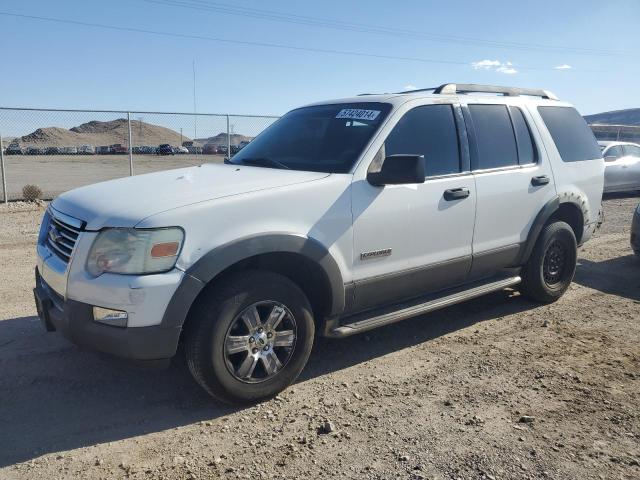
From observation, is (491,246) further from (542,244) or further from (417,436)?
(417,436)

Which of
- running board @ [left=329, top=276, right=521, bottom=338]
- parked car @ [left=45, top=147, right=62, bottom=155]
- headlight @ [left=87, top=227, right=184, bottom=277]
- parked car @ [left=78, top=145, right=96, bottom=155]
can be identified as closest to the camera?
headlight @ [left=87, top=227, right=184, bottom=277]

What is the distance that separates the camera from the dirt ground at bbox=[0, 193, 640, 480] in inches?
113

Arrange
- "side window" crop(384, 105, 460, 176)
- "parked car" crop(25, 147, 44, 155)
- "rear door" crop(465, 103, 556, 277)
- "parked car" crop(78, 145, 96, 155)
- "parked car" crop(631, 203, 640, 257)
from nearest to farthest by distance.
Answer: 1. "side window" crop(384, 105, 460, 176)
2. "rear door" crop(465, 103, 556, 277)
3. "parked car" crop(631, 203, 640, 257)
4. "parked car" crop(25, 147, 44, 155)
5. "parked car" crop(78, 145, 96, 155)

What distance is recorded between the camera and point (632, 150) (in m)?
15.0

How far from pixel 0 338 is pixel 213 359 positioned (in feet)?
7.62

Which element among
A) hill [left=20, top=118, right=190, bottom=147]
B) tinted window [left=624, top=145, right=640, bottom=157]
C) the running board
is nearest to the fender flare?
the running board

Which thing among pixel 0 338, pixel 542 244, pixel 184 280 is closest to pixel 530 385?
pixel 542 244

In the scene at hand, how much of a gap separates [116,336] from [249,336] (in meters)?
0.78

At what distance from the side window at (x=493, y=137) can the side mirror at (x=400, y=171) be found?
43.7 inches

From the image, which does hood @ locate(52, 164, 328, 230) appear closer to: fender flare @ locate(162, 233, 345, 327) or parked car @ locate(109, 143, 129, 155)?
fender flare @ locate(162, 233, 345, 327)

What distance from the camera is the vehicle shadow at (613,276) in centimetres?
615

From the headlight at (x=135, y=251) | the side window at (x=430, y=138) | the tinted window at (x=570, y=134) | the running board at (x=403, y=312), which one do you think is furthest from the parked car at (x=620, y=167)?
the headlight at (x=135, y=251)

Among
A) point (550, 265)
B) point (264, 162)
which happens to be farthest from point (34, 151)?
point (550, 265)

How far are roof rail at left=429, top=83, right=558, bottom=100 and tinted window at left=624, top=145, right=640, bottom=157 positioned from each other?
10709 mm
